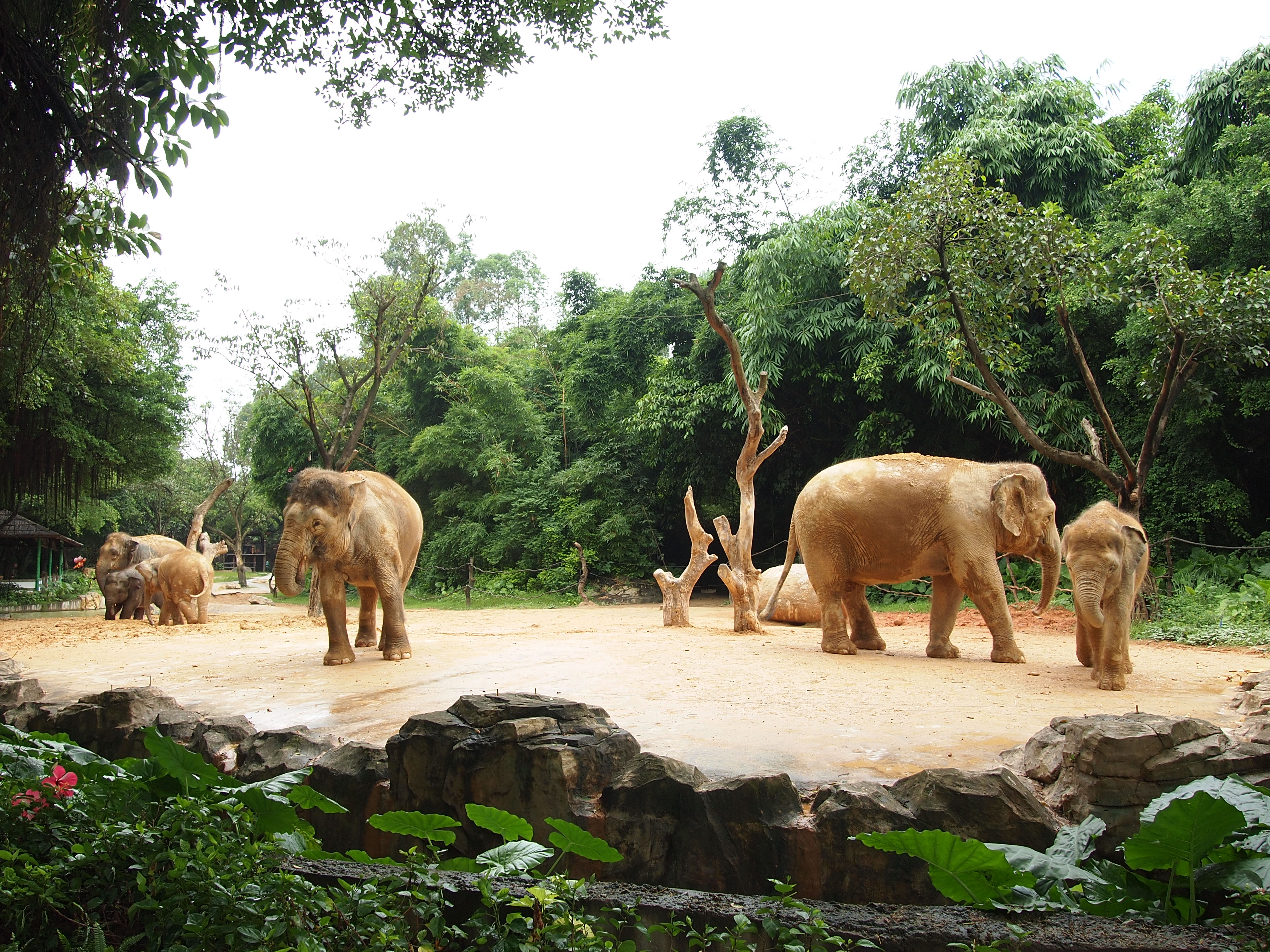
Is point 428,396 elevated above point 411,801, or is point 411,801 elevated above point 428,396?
point 428,396

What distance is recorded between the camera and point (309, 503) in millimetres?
6641

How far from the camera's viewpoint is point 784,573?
32.4ft

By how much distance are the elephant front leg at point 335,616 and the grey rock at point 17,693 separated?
194 centimetres

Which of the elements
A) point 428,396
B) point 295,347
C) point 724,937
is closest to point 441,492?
point 428,396

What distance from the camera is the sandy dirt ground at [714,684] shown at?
11.8 ft

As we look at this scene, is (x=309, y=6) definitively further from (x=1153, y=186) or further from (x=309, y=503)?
(x=1153, y=186)

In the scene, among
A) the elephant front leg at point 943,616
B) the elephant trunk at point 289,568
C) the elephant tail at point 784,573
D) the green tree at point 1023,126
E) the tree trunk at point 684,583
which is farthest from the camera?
the green tree at point 1023,126

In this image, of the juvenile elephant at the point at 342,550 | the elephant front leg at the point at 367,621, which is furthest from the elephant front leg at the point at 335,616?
the elephant front leg at the point at 367,621

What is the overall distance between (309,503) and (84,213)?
8.27ft

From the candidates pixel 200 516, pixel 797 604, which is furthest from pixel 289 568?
pixel 200 516

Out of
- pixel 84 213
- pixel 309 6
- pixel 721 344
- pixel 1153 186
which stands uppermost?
pixel 1153 186

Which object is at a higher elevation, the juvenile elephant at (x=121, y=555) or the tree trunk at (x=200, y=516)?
the tree trunk at (x=200, y=516)

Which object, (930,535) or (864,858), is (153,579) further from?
(864,858)

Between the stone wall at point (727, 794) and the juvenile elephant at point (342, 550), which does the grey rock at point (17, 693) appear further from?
the stone wall at point (727, 794)
